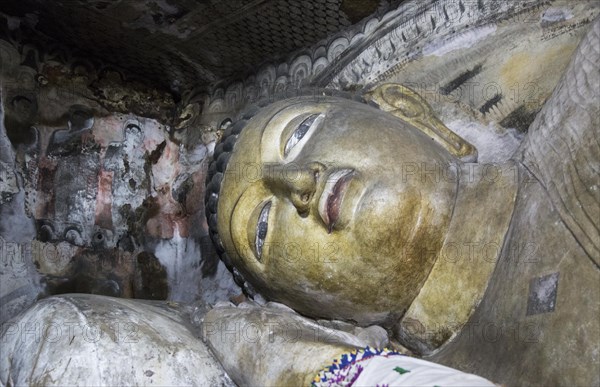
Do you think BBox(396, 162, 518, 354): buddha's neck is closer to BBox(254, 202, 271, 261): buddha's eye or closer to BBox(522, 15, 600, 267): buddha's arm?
BBox(522, 15, 600, 267): buddha's arm

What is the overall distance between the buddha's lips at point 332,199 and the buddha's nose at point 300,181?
0.04 meters

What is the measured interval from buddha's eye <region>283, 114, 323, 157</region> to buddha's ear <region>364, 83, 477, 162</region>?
0.40 m

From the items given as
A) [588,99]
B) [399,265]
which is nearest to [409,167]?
[399,265]

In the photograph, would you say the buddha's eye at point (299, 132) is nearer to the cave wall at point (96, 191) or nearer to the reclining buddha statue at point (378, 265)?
the reclining buddha statue at point (378, 265)

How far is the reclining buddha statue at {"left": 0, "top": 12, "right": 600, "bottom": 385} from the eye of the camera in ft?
5.98

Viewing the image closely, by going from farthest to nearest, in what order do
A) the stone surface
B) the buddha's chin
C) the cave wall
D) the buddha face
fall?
the cave wall → the buddha's chin → the buddha face → the stone surface

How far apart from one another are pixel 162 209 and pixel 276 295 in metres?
1.08

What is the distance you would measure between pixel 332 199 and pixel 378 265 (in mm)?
246

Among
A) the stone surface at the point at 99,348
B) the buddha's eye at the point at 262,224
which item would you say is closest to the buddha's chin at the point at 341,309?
the buddha's eye at the point at 262,224

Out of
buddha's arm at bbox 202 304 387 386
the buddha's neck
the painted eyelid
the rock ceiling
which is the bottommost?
buddha's arm at bbox 202 304 387 386

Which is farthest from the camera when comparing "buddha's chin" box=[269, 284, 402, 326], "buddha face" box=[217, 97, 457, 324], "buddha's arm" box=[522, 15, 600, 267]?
"buddha's chin" box=[269, 284, 402, 326]

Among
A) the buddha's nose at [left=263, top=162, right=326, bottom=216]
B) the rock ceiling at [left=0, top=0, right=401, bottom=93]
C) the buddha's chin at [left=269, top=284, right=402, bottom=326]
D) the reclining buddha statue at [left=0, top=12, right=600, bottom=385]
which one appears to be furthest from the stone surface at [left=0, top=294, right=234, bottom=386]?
the rock ceiling at [left=0, top=0, right=401, bottom=93]

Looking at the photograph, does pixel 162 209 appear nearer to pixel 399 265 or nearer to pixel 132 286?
pixel 132 286

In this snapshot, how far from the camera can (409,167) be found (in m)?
2.14
